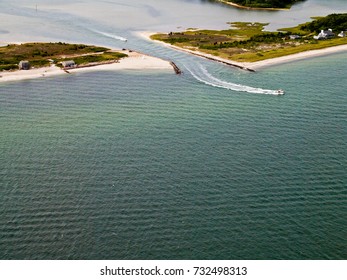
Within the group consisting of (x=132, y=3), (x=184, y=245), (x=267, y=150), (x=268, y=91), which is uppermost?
(x=132, y=3)

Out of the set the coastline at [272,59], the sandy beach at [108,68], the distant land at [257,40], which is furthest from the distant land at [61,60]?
the distant land at [257,40]

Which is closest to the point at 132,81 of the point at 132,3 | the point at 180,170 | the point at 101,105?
the point at 101,105

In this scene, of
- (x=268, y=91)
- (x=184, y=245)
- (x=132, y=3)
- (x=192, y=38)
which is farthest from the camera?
(x=132, y=3)

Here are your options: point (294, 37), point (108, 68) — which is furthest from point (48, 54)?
point (294, 37)

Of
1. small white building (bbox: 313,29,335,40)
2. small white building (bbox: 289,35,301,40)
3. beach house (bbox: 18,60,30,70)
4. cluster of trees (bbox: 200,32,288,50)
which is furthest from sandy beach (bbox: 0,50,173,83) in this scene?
small white building (bbox: 313,29,335,40)

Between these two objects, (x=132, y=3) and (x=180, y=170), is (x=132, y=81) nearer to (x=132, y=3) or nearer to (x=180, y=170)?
(x=180, y=170)

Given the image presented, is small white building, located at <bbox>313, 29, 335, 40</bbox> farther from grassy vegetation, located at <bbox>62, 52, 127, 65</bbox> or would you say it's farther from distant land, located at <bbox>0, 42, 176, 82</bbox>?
grassy vegetation, located at <bbox>62, 52, 127, 65</bbox>

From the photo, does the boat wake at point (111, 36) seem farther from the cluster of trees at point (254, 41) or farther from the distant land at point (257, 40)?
the cluster of trees at point (254, 41)
